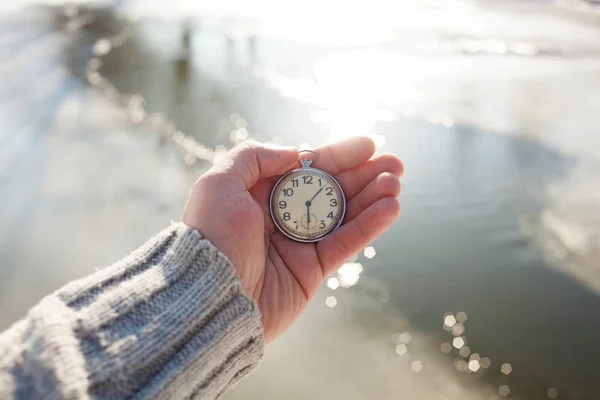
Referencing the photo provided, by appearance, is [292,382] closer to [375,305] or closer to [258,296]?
[375,305]

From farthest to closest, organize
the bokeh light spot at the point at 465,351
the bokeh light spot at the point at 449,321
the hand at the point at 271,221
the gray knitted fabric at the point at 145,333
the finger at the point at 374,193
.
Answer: the bokeh light spot at the point at 449,321 < the bokeh light spot at the point at 465,351 < the finger at the point at 374,193 < the hand at the point at 271,221 < the gray knitted fabric at the point at 145,333

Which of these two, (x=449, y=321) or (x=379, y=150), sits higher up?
(x=379, y=150)

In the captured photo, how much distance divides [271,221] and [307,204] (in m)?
0.22

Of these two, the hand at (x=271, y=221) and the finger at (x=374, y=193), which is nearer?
the hand at (x=271, y=221)

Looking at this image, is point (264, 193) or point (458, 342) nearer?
point (264, 193)

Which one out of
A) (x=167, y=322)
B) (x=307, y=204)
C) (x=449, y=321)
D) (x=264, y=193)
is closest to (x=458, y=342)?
(x=449, y=321)

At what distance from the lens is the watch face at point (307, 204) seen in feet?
9.14

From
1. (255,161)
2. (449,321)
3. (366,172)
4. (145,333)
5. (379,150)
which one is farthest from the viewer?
(379,150)

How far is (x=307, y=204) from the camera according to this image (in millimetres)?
2820

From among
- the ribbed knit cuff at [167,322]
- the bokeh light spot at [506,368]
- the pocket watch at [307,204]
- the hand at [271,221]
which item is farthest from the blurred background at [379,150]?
the ribbed knit cuff at [167,322]

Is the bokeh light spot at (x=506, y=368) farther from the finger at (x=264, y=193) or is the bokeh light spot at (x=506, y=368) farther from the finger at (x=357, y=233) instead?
the finger at (x=264, y=193)

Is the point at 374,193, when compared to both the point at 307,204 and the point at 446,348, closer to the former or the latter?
the point at 307,204

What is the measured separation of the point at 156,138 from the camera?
6.41m

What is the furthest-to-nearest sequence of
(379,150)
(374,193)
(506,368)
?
(379,150), (506,368), (374,193)
